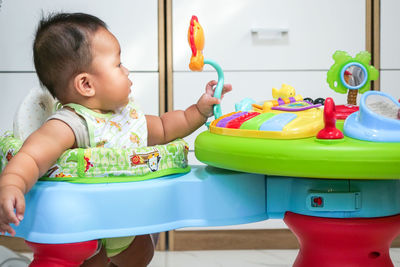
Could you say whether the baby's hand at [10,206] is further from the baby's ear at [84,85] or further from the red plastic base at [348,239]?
the red plastic base at [348,239]

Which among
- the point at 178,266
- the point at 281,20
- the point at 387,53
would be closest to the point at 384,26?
the point at 387,53

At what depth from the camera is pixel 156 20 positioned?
129 centimetres

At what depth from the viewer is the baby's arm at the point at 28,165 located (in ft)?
1.65

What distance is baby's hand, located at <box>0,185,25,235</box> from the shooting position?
1.63 ft

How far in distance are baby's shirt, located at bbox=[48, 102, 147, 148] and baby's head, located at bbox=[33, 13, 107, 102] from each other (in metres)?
0.05

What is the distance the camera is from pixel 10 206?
1.62 feet

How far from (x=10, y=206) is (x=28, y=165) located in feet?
0.24

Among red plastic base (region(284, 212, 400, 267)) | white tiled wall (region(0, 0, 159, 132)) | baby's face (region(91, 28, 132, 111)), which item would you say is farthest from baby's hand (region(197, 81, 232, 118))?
white tiled wall (region(0, 0, 159, 132))

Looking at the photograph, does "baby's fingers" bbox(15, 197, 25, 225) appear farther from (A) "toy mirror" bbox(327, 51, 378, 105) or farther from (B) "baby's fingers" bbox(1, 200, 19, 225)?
(A) "toy mirror" bbox(327, 51, 378, 105)

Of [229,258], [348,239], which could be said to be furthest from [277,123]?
[229,258]

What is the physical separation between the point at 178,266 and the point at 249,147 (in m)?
0.73

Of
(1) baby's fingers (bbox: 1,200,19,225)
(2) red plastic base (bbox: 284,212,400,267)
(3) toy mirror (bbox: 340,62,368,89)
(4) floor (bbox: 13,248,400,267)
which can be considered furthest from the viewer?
(4) floor (bbox: 13,248,400,267)

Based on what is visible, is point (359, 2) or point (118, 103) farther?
point (359, 2)

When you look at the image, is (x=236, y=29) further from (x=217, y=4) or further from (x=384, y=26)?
(x=384, y=26)
